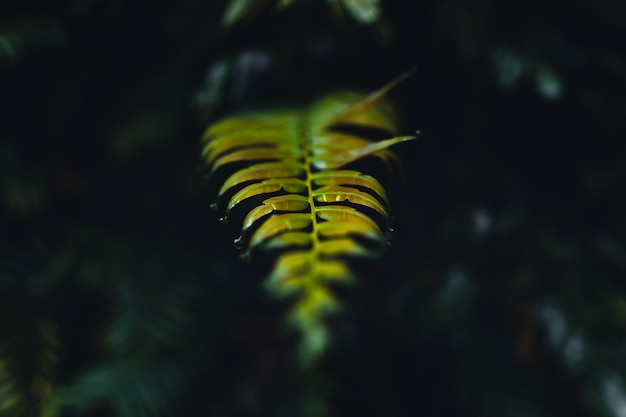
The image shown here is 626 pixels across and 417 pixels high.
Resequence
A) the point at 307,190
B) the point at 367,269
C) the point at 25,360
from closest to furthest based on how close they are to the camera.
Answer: the point at 307,190 < the point at 25,360 < the point at 367,269

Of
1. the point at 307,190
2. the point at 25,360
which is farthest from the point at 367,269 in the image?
the point at 25,360

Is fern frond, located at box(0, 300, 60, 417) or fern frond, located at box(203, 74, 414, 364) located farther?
fern frond, located at box(0, 300, 60, 417)

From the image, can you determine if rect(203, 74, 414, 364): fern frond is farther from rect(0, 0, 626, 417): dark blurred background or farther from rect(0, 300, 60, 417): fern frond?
rect(0, 300, 60, 417): fern frond

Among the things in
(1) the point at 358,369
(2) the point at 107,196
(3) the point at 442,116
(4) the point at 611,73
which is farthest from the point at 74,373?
(4) the point at 611,73

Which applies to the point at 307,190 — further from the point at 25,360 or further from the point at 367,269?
the point at 25,360

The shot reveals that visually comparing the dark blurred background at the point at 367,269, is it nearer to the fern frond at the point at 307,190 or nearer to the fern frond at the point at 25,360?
the fern frond at the point at 25,360

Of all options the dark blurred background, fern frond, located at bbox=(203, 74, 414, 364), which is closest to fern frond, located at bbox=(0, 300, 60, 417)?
the dark blurred background

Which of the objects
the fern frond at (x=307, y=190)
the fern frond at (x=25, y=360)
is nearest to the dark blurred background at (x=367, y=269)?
the fern frond at (x=25, y=360)
